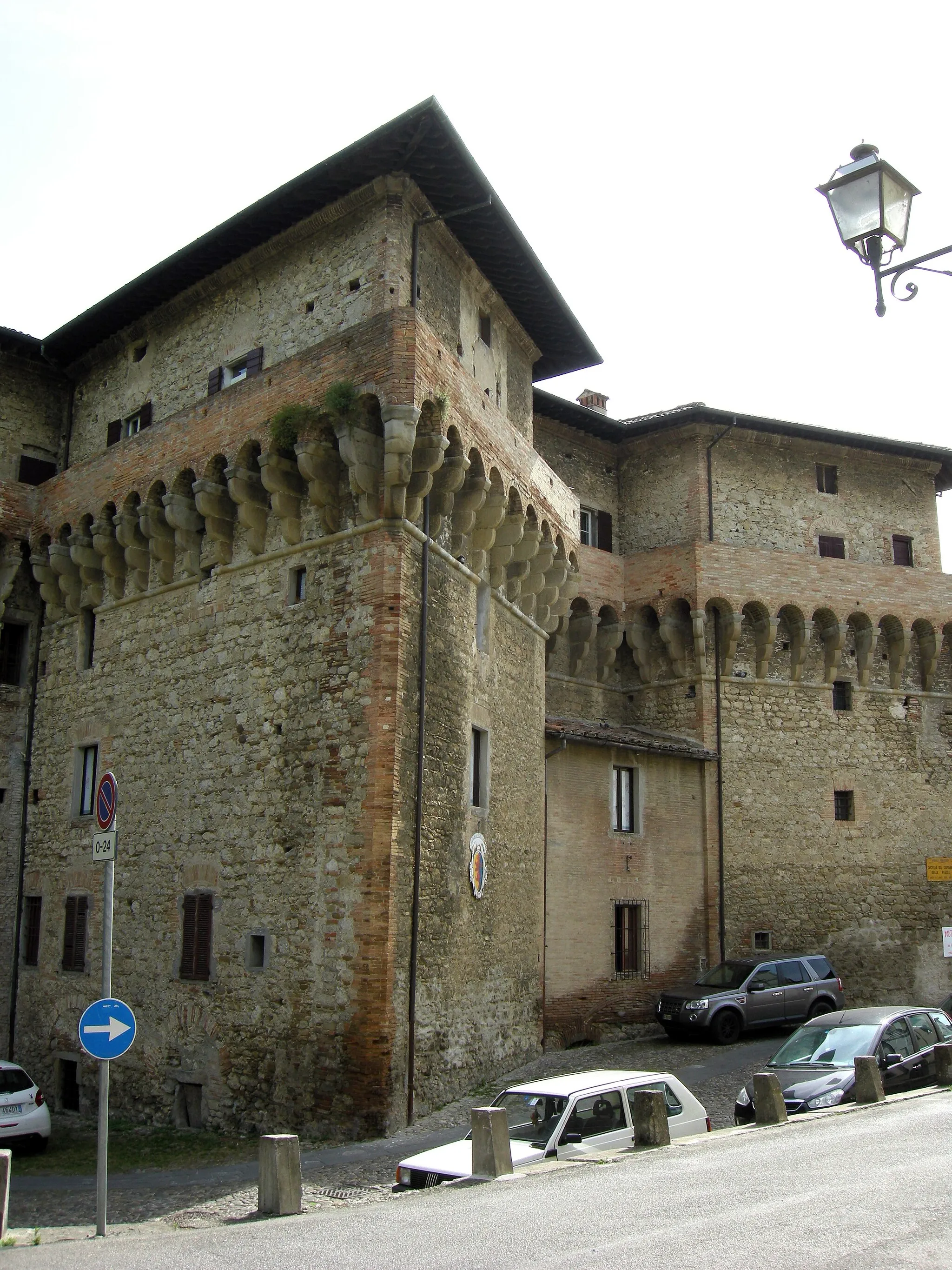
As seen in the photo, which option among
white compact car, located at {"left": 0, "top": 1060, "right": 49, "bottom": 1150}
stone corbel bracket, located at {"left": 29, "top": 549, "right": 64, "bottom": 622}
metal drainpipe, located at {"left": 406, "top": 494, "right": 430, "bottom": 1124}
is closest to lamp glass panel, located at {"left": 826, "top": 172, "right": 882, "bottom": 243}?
metal drainpipe, located at {"left": 406, "top": 494, "right": 430, "bottom": 1124}

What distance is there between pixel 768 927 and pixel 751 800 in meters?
2.59

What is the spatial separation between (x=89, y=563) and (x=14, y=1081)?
848 centimetres

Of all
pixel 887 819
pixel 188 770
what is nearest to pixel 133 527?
pixel 188 770

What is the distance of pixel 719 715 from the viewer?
24.0 meters

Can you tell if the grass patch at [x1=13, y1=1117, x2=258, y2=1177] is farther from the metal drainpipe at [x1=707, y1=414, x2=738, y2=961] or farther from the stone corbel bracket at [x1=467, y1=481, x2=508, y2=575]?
the metal drainpipe at [x1=707, y1=414, x2=738, y2=961]

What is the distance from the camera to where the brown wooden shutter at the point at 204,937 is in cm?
1606

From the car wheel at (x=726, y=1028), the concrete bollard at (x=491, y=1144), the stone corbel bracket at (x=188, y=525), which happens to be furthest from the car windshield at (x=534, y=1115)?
the stone corbel bracket at (x=188, y=525)

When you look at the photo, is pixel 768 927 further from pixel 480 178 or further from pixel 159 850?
pixel 480 178

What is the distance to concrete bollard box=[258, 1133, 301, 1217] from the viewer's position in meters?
9.96

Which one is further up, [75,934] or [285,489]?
[285,489]

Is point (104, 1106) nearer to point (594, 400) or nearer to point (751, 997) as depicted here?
point (751, 997)

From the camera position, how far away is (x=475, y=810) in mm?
17031

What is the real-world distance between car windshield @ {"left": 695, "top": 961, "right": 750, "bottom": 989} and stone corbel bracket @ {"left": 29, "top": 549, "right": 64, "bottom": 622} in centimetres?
1351

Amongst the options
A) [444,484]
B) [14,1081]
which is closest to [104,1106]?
[14,1081]
